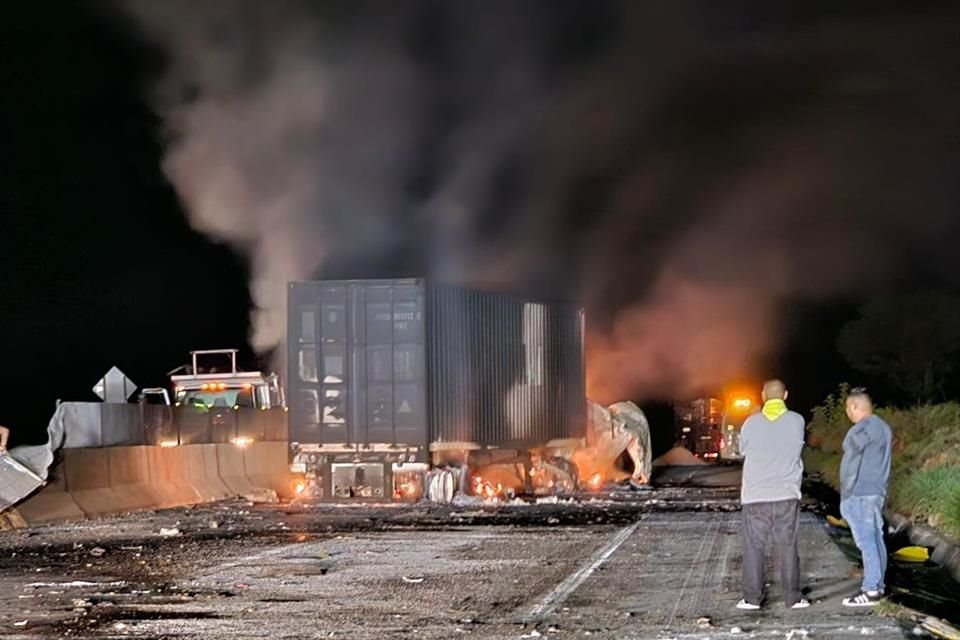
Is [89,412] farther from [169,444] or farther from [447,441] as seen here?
[447,441]

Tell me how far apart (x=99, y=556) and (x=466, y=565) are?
14.7 feet

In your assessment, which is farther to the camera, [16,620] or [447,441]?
[447,441]

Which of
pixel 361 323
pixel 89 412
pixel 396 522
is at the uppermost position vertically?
pixel 361 323

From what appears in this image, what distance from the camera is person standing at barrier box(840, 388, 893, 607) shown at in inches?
402

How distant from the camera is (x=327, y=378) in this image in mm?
23391

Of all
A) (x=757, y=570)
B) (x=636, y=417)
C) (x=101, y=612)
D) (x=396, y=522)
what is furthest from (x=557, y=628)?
(x=636, y=417)

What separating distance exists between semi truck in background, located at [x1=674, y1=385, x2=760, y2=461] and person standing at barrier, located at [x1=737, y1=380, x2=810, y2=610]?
35447 mm

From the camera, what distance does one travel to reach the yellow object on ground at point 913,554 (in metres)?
14.2

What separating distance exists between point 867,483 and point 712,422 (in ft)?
118

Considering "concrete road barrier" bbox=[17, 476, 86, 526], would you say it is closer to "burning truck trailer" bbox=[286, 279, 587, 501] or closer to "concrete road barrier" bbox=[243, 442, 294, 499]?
"burning truck trailer" bbox=[286, 279, 587, 501]

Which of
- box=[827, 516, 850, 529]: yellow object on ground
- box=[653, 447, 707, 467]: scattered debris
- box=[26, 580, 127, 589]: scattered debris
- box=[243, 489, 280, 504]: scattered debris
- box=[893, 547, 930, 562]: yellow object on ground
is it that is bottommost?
box=[653, 447, 707, 467]: scattered debris

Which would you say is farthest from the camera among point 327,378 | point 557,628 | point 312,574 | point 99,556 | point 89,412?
point 327,378

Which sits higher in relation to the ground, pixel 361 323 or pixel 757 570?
pixel 361 323

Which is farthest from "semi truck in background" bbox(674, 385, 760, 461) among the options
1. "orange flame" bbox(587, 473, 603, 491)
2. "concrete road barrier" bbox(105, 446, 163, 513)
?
"concrete road barrier" bbox(105, 446, 163, 513)
